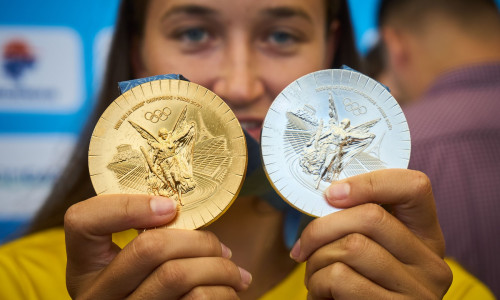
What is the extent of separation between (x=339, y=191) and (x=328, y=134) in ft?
0.48

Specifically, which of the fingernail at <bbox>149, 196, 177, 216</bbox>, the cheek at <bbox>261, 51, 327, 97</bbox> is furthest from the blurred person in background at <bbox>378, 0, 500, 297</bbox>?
the fingernail at <bbox>149, 196, 177, 216</bbox>

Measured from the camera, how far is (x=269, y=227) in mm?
1461

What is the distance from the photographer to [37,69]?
9.07ft

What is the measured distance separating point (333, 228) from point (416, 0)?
200cm

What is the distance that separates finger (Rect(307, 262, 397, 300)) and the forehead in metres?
0.73

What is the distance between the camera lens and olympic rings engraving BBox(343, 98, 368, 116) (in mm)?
1085

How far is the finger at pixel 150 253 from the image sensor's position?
3.06 feet

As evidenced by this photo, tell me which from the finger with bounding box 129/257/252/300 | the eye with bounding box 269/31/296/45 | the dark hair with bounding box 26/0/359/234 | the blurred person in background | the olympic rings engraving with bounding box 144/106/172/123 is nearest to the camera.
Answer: the finger with bounding box 129/257/252/300

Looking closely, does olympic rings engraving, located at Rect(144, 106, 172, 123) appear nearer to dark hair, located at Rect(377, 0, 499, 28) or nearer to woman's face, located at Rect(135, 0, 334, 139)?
woman's face, located at Rect(135, 0, 334, 139)

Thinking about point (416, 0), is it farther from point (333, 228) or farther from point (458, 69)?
point (333, 228)

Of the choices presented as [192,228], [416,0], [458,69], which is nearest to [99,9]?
[416,0]

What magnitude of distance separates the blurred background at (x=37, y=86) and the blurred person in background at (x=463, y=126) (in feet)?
1.63

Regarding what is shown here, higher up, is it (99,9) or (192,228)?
(99,9)

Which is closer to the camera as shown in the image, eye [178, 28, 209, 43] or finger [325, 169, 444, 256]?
finger [325, 169, 444, 256]
